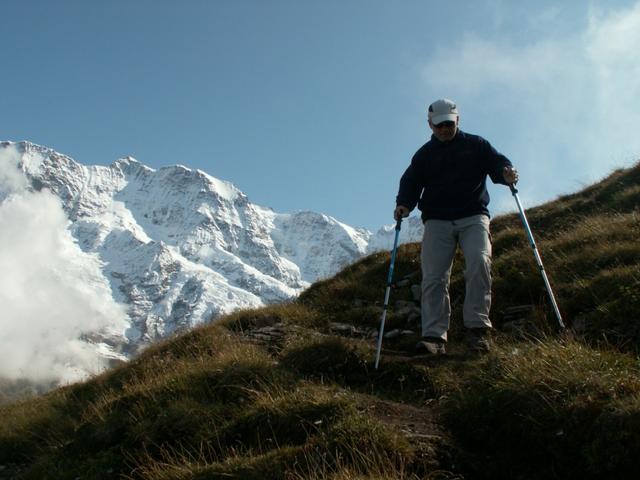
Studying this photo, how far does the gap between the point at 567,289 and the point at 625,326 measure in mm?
1909

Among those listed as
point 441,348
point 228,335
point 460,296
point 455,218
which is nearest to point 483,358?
point 441,348

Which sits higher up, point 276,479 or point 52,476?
point 52,476

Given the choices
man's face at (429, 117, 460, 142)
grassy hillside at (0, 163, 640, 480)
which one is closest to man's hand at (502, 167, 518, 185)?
man's face at (429, 117, 460, 142)

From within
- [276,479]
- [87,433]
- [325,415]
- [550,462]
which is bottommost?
[550,462]

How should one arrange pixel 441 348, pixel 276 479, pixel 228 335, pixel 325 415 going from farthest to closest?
pixel 228 335, pixel 441 348, pixel 325 415, pixel 276 479

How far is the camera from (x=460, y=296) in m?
11.0

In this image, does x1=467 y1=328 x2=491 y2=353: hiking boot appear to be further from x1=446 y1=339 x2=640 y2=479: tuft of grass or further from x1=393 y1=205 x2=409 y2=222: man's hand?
x1=393 y1=205 x2=409 y2=222: man's hand

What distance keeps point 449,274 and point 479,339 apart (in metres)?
1.16

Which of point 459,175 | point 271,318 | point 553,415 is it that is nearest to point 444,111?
point 459,175

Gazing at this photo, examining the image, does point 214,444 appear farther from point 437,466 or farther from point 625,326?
point 625,326

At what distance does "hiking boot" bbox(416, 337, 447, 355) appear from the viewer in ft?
27.0

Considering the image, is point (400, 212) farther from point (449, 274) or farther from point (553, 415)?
point (553, 415)

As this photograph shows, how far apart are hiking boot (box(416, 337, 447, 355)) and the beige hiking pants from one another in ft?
0.26

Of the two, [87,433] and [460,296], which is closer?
[87,433]
